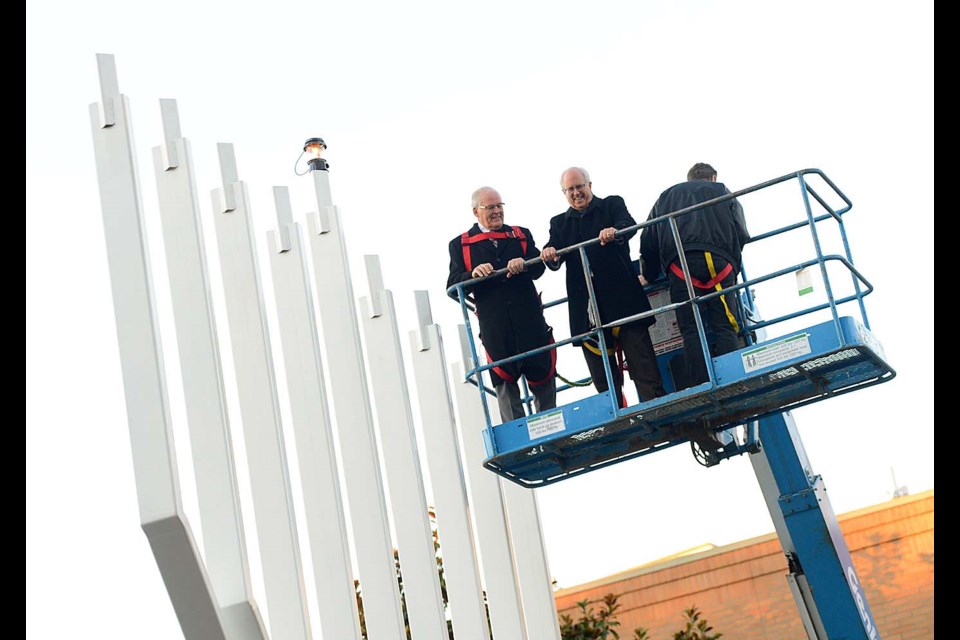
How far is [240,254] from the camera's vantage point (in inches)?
356

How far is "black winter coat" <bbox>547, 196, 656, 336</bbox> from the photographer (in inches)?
329

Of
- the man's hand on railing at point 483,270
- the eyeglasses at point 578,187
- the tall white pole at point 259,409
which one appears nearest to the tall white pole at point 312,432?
the tall white pole at point 259,409

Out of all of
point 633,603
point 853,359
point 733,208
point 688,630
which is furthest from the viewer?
point 633,603

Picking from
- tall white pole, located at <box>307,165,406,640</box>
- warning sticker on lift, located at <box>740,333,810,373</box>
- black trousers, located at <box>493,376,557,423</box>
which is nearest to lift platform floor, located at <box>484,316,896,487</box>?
warning sticker on lift, located at <box>740,333,810,373</box>

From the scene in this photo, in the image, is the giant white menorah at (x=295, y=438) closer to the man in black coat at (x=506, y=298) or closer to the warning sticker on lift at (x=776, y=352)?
the man in black coat at (x=506, y=298)

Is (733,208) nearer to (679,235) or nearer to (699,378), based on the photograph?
(679,235)

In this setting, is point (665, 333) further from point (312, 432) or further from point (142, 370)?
point (142, 370)

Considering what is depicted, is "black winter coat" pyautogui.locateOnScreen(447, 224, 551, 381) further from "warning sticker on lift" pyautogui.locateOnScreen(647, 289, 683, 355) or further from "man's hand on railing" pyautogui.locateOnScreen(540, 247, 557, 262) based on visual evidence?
"warning sticker on lift" pyautogui.locateOnScreen(647, 289, 683, 355)

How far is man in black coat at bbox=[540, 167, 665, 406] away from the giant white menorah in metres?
1.96

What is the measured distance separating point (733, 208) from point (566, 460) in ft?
6.00

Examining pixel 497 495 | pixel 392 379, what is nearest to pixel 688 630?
pixel 497 495

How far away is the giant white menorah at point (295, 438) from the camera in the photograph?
7645 millimetres

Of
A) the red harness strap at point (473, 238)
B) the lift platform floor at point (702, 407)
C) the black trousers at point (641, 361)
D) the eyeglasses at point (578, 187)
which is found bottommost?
the lift platform floor at point (702, 407)

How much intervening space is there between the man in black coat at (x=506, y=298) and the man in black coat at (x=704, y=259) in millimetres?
799
